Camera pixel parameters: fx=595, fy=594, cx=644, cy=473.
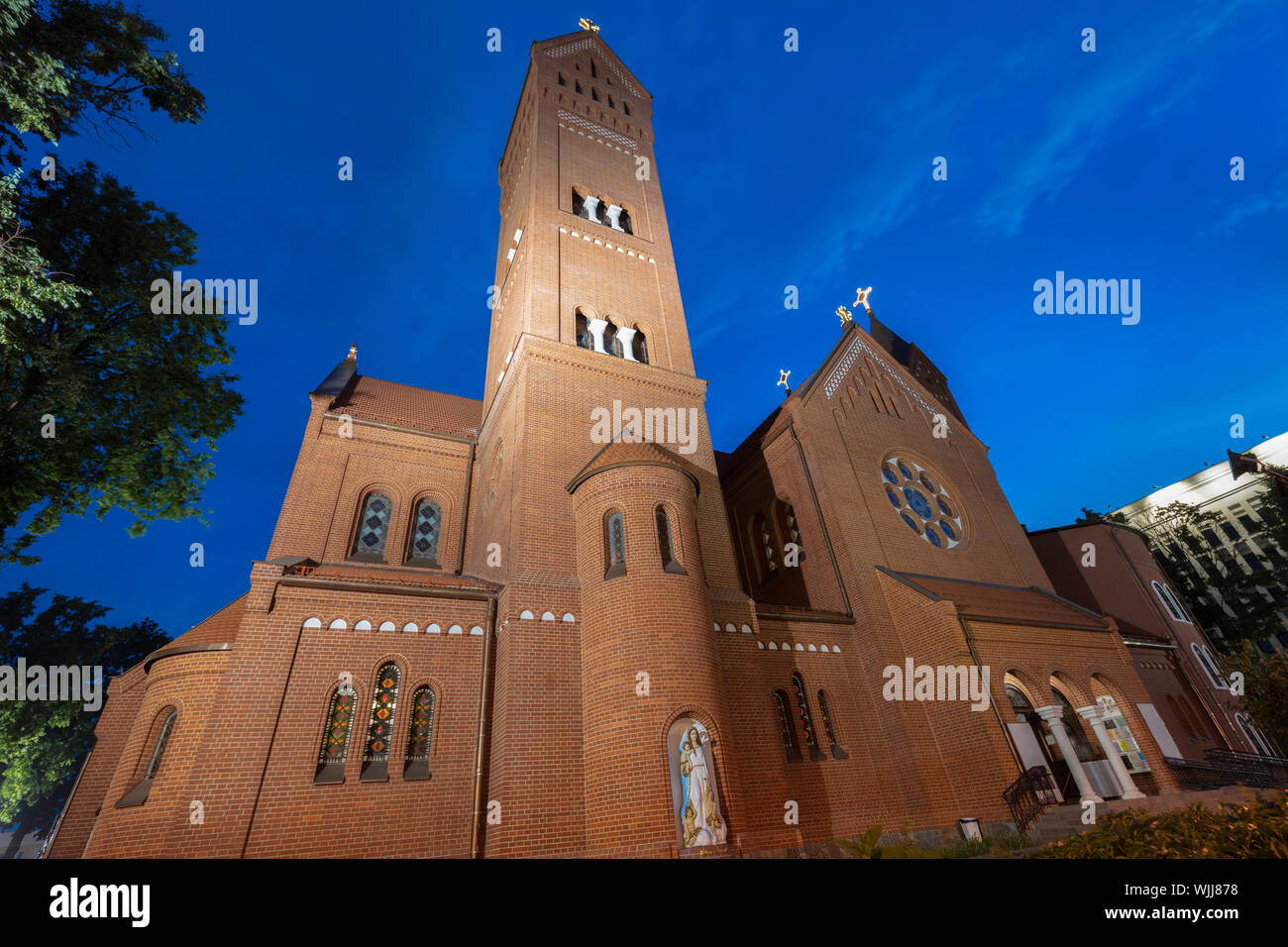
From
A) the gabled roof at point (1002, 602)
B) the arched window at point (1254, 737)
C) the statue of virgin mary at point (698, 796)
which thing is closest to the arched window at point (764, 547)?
the gabled roof at point (1002, 602)

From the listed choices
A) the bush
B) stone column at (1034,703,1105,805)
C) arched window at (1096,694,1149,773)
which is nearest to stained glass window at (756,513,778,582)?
stone column at (1034,703,1105,805)

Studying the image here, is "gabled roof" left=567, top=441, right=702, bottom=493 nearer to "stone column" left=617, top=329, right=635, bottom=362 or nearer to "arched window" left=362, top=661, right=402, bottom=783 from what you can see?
"stone column" left=617, top=329, right=635, bottom=362

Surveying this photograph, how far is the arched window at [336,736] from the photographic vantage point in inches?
390

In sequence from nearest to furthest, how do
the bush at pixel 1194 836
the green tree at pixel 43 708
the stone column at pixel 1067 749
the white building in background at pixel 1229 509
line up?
the bush at pixel 1194 836
the stone column at pixel 1067 749
the green tree at pixel 43 708
the white building in background at pixel 1229 509

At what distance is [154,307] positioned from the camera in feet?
38.8

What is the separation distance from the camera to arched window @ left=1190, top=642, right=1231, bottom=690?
21.5 m

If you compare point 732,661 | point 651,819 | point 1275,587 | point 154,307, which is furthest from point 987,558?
point 1275,587

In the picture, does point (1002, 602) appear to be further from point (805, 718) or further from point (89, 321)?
point (89, 321)

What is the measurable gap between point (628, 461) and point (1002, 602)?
436 inches

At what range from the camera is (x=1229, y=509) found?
155 ft

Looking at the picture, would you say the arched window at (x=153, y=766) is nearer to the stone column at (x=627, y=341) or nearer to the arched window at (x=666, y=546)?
the arched window at (x=666, y=546)

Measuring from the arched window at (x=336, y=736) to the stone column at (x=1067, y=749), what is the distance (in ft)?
47.7

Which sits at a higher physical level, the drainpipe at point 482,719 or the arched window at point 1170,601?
the arched window at point 1170,601
